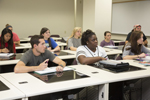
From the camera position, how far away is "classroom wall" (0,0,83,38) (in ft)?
27.5

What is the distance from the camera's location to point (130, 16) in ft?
28.1

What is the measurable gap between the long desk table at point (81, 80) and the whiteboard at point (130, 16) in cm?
564

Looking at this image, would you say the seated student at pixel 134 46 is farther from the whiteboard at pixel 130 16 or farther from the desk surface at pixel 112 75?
the whiteboard at pixel 130 16

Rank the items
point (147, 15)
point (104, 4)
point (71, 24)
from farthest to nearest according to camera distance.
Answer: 1. point (71, 24)
2. point (147, 15)
3. point (104, 4)

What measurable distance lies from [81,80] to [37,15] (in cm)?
722

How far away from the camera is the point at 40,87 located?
193 centimetres

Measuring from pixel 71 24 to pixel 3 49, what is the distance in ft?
20.3

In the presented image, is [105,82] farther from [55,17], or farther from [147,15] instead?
[55,17]

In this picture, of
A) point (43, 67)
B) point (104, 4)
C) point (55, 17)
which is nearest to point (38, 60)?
point (43, 67)

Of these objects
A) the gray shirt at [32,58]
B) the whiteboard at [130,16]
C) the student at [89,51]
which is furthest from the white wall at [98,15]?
the gray shirt at [32,58]

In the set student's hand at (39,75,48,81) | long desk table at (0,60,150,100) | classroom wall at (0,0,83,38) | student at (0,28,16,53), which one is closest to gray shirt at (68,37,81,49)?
student at (0,28,16,53)

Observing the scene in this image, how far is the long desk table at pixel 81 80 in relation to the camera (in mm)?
1884

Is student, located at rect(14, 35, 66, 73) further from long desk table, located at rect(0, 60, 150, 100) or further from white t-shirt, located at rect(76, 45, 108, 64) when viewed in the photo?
white t-shirt, located at rect(76, 45, 108, 64)

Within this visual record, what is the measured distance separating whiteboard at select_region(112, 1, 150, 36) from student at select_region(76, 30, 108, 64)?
5.19 meters
